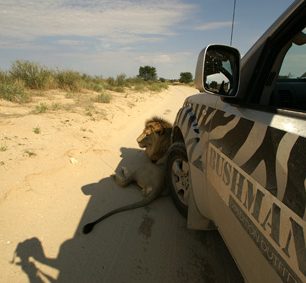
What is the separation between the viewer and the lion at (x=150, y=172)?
3.98 m

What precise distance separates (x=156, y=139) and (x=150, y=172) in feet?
3.00

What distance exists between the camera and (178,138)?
409 centimetres

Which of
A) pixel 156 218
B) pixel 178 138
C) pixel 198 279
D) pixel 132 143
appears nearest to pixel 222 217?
pixel 198 279

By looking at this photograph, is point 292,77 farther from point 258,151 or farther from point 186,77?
point 186,77

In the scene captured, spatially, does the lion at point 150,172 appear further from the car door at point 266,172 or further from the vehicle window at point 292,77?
the vehicle window at point 292,77

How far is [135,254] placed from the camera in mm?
3012

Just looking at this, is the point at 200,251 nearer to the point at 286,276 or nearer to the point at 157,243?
the point at 157,243

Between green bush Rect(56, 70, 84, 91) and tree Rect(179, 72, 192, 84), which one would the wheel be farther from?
tree Rect(179, 72, 192, 84)

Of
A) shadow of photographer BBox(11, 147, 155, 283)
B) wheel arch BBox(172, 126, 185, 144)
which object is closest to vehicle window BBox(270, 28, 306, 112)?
wheel arch BBox(172, 126, 185, 144)

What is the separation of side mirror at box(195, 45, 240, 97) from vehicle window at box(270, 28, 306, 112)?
0.99ft

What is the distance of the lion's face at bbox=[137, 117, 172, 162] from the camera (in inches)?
203

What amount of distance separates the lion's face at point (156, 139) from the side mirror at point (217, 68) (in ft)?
9.24

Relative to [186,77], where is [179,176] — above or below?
above

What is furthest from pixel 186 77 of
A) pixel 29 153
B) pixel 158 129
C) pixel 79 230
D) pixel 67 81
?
pixel 79 230
